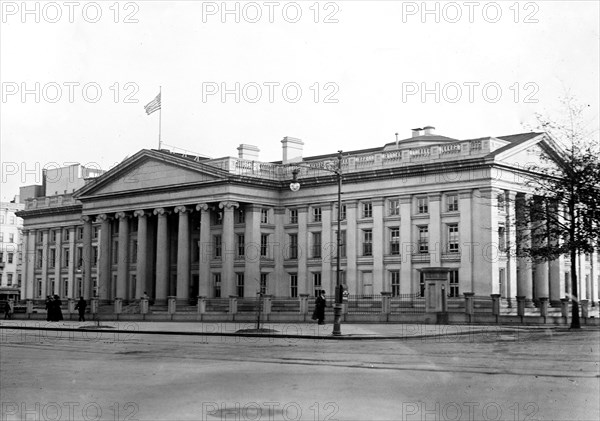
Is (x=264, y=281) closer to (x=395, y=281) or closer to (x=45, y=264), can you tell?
(x=395, y=281)

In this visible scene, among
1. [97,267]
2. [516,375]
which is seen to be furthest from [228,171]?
[516,375]

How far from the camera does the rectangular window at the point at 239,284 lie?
68250 mm

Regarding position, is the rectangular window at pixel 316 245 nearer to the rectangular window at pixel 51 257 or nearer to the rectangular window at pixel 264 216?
the rectangular window at pixel 264 216

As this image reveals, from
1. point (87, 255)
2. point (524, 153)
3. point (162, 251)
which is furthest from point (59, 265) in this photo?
point (524, 153)

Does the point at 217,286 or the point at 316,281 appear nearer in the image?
the point at 316,281

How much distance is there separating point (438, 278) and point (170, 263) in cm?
3670

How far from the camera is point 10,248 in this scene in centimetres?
12588

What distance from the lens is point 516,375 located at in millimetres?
16391

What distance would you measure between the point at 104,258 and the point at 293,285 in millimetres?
20677

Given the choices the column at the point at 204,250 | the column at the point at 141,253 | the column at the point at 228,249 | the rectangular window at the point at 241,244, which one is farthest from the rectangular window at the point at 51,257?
the column at the point at 228,249

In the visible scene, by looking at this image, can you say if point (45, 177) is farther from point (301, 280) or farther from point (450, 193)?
point (450, 193)

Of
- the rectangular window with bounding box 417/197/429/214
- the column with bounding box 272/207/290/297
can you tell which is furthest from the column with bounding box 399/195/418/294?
the column with bounding box 272/207/290/297

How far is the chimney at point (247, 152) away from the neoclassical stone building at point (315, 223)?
0.61ft

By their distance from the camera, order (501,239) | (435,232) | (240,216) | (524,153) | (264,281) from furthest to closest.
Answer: (240,216), (264,281), (524,153), (435,232), (501,239)
